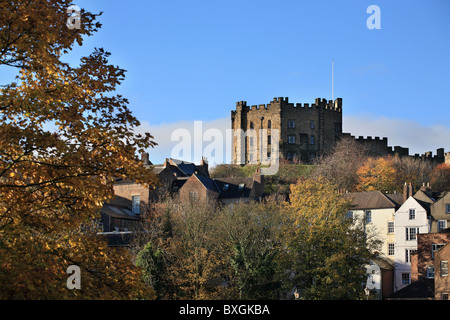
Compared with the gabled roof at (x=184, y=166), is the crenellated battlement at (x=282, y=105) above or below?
above

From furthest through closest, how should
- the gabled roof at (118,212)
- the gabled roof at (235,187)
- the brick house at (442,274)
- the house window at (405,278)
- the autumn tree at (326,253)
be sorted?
the gabled roof at (235,187) → the house window at (405,278) → the gabled roof at (118,212) → the brick house at (442,274) → the autumn tree at (326,253)

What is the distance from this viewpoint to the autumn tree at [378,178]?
8919 centimetres

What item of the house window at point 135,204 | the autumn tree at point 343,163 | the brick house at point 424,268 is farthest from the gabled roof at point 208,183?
the brick house at point 424,268

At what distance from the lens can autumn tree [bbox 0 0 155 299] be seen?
50.5 ft

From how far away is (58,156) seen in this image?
16.1 metres

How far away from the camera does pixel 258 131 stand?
114125mm

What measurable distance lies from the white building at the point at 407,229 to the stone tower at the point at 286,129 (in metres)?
43.2

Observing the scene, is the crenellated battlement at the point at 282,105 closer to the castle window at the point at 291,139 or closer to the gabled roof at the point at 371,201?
the castle window at the point at 291,139

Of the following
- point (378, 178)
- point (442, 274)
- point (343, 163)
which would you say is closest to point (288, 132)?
point (343, 163)

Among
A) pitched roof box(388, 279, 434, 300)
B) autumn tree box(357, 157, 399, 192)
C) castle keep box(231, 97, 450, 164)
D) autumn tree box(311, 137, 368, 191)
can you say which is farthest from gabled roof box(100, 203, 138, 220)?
castle keep box(231, 97, 450, 164)

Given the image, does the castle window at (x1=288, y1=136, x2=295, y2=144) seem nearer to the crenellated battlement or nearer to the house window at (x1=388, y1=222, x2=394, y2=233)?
the crenellated battlement
